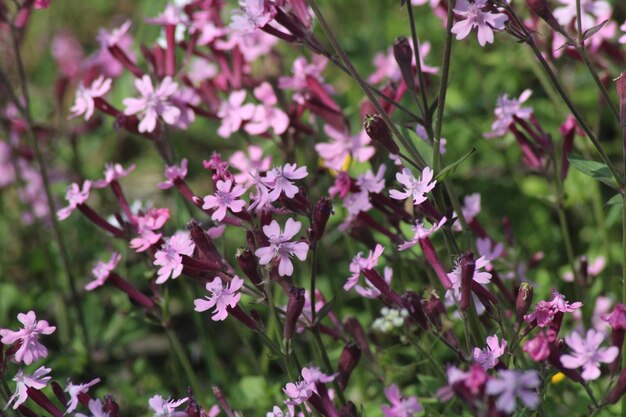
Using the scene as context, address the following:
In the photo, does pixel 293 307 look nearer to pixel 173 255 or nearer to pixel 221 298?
A: pixel 221 298

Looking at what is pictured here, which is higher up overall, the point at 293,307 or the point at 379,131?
the point at 379,131

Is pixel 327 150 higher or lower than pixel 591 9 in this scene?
lower

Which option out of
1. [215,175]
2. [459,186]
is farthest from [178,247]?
[459,186]

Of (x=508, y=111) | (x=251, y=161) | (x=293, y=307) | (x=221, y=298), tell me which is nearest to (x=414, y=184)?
(x=293, y=307)

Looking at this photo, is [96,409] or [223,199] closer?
[96,409]

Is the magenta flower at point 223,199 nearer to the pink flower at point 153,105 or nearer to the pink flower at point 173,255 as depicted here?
the pink flower at point 173,255

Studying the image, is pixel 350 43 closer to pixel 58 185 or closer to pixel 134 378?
pixel 58 185

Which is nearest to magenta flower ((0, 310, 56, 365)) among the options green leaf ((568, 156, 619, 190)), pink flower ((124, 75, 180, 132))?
pink flower ((124, 75, 180, 132))
